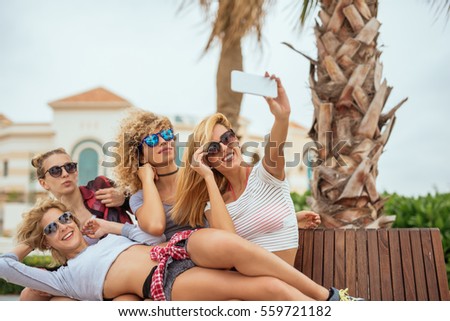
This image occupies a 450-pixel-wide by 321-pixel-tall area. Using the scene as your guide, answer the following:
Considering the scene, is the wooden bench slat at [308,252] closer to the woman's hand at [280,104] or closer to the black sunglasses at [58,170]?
the woman's hand at [280,104]

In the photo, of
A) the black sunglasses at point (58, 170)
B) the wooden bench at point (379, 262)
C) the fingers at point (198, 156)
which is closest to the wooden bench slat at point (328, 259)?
the wooden bench at point (379, 262)

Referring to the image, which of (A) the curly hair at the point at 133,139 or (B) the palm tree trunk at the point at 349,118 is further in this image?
(B) the palm tree trunk at the point at 349,118

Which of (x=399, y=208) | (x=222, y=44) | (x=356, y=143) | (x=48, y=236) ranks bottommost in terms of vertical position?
(x=399, y=208)

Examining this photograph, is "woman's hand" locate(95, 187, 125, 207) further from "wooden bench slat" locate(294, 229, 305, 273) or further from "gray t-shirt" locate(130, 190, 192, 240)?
"wooden bench slat" locate(294, 229, 305, 273)

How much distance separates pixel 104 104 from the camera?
64.4 ft

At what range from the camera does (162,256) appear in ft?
9.38

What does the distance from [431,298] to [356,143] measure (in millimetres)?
1416

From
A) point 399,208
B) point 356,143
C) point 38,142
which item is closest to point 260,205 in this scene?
point 356,143

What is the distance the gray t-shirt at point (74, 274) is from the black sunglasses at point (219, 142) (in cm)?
76

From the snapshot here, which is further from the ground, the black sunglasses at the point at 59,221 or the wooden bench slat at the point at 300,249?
the black sunglasses at the point at 59,221

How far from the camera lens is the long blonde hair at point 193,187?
317cm

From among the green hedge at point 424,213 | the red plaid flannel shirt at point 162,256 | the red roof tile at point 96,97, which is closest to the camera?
the red plaid flannel shirt at point 162,256

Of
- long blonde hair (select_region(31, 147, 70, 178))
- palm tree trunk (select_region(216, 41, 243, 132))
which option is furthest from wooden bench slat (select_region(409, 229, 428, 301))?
palm tree trunk (select_region(216, 41, 243, 132))
